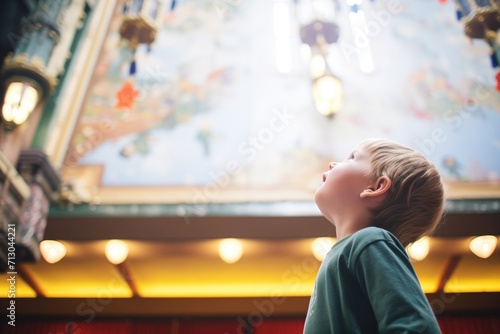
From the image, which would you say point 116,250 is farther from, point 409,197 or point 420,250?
point 409,197

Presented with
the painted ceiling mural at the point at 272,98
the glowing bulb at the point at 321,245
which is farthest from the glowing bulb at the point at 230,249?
the glowing bulb at the point at 321,245

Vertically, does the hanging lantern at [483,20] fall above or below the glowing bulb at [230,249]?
above

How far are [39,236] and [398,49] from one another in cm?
565

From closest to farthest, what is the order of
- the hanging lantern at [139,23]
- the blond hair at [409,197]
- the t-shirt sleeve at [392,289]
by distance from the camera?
the t-shirt sleeve at [392,289] < the blond hair at [409,197] < the hanging lantern at [139,23]

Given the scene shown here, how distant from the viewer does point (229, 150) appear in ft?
19.8

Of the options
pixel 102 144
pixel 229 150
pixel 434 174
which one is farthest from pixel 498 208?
pixel 102 144

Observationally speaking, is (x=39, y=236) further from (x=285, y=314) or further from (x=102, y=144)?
(x=285, y=314)

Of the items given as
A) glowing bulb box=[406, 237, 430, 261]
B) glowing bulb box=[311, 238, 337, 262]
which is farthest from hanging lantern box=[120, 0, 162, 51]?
glowing bulb box=[406, 237, 430, 261]

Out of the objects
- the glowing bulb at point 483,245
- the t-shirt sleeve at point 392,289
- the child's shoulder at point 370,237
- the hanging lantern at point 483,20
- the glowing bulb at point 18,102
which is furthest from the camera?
the hanging lantern at point 483,20

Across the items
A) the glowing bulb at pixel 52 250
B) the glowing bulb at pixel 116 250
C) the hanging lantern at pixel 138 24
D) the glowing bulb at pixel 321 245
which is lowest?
the glowing bulb at pixel 321 245

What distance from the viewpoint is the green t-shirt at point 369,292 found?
99 cm

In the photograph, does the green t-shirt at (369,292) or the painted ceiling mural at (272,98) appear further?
the painted ceiling mural at (272,98)

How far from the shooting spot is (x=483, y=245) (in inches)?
231

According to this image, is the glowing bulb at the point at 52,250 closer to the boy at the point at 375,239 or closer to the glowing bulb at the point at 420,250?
the glowing bulb at the point at 420,250
